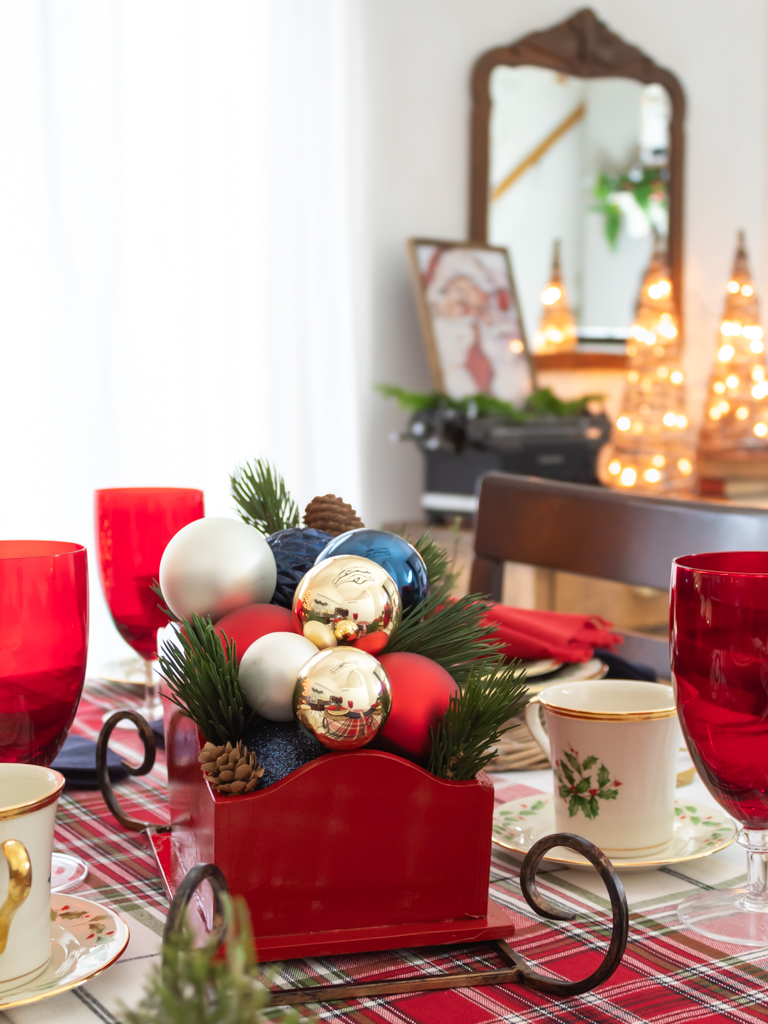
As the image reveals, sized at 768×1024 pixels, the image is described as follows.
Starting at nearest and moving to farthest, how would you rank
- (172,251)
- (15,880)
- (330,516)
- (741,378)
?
(15,880), (330,516), (172,251), (741,378)

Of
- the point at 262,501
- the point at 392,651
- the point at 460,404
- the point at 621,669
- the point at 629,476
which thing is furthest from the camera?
the point at 629,476

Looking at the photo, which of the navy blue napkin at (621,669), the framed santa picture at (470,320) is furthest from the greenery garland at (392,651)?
the framed santa picture at (470,320)

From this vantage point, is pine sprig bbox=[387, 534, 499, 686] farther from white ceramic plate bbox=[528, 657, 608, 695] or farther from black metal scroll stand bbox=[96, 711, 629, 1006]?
white ceramic plate bbox=[528, 657, 608, 695]

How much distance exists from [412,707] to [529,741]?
13.2 inches

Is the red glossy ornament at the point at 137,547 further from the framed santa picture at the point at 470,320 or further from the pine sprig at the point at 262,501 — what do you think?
the framed santa picture at the point at 470,320

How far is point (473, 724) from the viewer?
0.44 m

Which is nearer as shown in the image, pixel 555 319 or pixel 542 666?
pixel 542 666

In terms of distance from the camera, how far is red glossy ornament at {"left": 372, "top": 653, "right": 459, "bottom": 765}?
44 cm

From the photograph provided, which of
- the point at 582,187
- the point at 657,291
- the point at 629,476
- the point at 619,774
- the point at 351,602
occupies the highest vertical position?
the point at 582,187

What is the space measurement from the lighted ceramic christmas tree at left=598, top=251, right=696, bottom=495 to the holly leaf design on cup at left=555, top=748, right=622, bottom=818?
2588 mm

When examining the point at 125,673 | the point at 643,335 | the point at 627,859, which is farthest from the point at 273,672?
the point at 643,335

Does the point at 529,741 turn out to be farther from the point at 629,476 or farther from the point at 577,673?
the point at 629,476

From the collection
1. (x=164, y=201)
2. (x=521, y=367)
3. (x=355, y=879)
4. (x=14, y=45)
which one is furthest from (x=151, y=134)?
(x=355, y=879)

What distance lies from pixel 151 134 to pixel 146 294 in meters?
0.36
